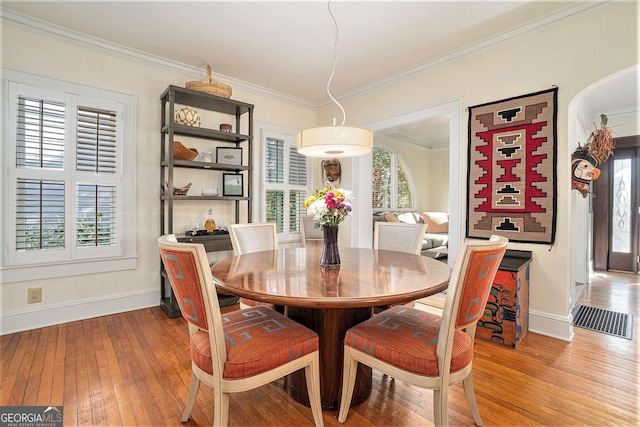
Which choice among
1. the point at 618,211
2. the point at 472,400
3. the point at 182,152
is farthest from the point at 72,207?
the point at 618,211

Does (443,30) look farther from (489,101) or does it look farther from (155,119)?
(155,119)

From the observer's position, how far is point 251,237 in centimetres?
265

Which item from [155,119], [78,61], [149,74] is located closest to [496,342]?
[155,119]

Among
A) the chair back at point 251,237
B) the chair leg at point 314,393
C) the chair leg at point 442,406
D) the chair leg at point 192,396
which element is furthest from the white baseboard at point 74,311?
the chair leg at point 442,406

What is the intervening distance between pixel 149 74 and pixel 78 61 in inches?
23.4

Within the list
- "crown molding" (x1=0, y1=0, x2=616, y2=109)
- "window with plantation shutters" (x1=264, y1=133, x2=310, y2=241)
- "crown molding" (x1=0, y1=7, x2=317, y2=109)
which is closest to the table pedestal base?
"window with plantation shutters" (x1=264, y1=133, x2=310, y2=241)

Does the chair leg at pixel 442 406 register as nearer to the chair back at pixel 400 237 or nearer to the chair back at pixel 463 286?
the chair back at pixel 463 286

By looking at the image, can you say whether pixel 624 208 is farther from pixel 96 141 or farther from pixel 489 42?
pixel 96 141

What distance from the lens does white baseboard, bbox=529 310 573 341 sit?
253 centimetres

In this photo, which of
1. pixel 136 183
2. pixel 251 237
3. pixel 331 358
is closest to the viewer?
Result: pixel 331 358

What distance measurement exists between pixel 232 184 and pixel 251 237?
50.8 inches

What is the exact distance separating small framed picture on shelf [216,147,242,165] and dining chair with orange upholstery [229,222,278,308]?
123cm

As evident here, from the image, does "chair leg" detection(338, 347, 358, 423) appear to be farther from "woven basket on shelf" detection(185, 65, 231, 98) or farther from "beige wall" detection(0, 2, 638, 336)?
"woven basket on shelf" detection(185, 65, 231, 98)

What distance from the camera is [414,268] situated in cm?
179
